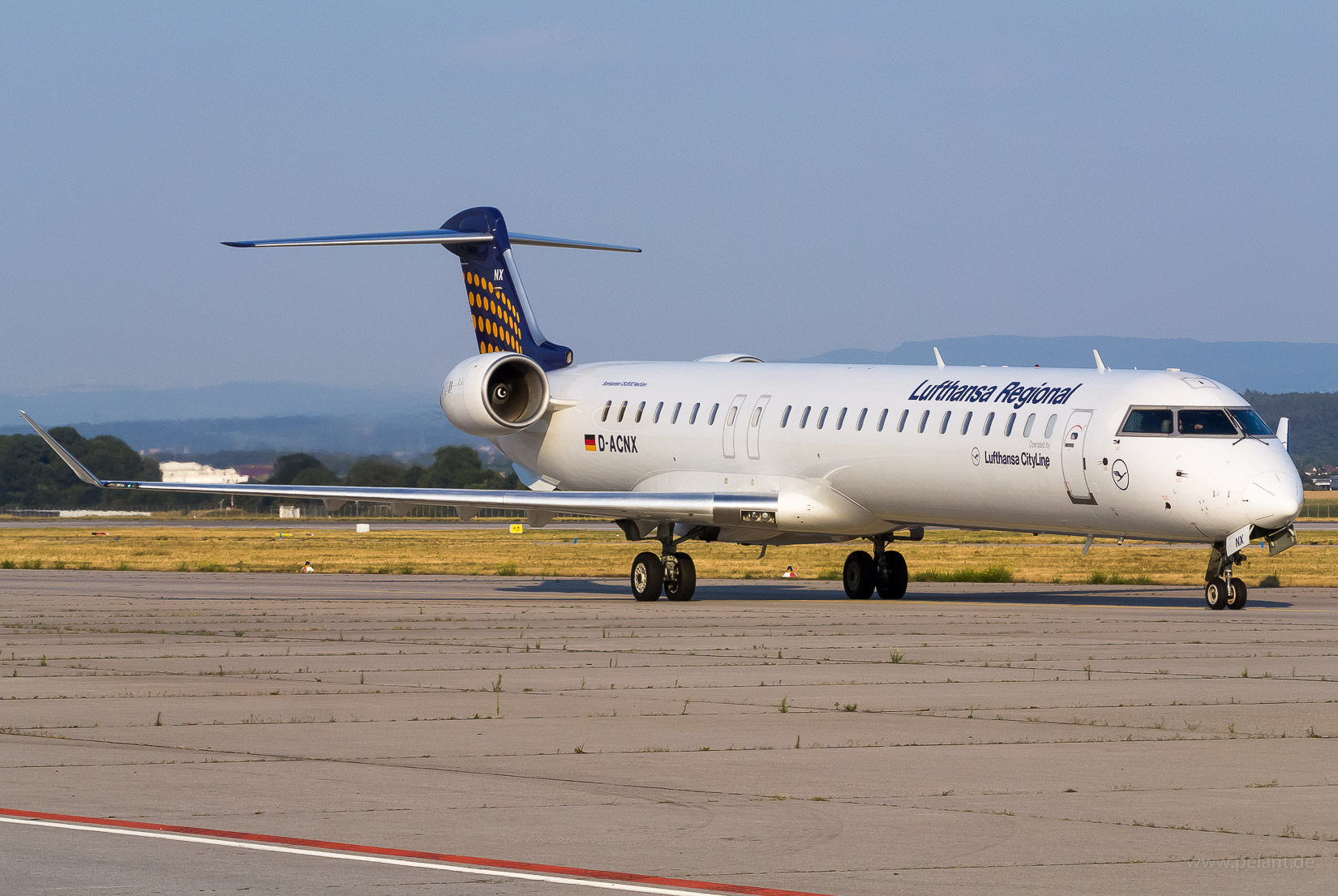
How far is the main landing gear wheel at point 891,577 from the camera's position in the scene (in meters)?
28.4

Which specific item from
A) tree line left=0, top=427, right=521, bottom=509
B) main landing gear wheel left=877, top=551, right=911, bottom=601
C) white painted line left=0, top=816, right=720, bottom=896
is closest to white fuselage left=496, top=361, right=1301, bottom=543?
main landing gear wheel left=877, top=551, right=911, bottom=601

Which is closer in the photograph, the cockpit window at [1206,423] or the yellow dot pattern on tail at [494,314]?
the cockpit window at [1206,423]

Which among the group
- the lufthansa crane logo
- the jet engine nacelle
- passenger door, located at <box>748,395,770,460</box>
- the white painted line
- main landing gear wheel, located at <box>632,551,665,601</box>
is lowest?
the white painted line

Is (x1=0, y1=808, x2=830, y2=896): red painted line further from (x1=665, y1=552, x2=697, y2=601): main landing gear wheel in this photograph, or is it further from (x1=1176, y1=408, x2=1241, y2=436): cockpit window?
(x1=665, y1=552, x2=697, y2=601): main landing gear wheel

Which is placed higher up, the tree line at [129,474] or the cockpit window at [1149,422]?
the tree line at [129,474]

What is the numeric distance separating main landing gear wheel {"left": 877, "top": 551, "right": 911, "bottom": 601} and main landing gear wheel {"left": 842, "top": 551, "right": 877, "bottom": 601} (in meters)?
0.13

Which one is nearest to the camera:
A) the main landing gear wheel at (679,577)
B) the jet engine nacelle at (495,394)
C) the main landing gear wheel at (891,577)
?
the main landing gear wheel at (679,577)

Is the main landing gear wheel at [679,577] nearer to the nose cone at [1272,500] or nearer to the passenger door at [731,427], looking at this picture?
the passenger door at [731,427]

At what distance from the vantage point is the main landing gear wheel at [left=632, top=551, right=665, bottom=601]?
90.9 ft

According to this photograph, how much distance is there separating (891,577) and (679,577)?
349 centimetres

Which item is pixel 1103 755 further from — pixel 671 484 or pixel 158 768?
pixel 671 484

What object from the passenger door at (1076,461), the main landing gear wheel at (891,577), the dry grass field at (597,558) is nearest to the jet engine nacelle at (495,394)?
the dry grass field at (597,558)

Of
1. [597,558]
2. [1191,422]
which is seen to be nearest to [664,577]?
[1191,422]

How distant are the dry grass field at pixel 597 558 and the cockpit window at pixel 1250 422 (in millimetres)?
9869
